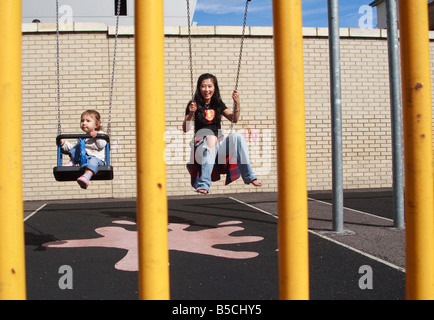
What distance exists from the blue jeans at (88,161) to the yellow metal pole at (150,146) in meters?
3.19

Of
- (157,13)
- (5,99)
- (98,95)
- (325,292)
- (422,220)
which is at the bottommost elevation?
(325,292)

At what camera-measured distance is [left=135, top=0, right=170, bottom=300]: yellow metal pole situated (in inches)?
58.3

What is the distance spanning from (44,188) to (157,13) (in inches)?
394

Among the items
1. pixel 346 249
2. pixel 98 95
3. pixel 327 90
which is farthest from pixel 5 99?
pixel 327 90

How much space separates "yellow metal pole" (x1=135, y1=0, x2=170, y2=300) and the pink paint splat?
9.63 feet

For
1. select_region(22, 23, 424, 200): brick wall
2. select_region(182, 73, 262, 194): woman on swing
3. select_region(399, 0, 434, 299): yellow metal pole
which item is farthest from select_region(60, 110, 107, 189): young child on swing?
select_region(22, 23, 424, 200): brick wall

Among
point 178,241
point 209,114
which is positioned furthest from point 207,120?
point 178,241

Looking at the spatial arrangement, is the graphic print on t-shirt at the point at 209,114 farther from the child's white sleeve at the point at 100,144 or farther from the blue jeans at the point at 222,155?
the child's white sleeve at the point at 100,144

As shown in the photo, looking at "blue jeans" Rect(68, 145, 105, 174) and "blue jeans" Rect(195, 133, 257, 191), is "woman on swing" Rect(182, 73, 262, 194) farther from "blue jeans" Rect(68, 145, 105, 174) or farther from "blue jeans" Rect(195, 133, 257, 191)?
"blue jeans" Rect(68, 145, 105, 174)

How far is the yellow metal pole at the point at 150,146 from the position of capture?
1.48 m

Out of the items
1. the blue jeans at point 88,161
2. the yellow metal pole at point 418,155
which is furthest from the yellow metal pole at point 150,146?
the blue jeans at point 88,161

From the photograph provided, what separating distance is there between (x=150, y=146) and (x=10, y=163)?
450mm
